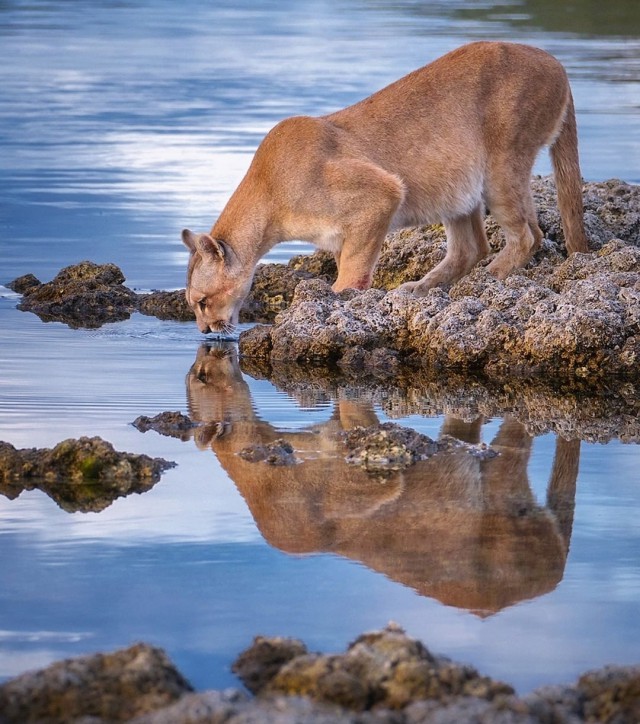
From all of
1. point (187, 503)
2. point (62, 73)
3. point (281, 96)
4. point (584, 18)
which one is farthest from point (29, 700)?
point (584, 18)

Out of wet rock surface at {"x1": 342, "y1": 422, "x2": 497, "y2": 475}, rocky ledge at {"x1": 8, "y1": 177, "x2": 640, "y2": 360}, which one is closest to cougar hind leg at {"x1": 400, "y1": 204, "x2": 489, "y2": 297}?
rocky ledge at {"x1": 8, "y1": 177, "x2": 640, "y2": 360}

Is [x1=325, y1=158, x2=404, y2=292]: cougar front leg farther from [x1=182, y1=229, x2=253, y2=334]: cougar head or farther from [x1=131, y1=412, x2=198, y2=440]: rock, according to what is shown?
[x1=131, y1=412, x2=198, y2=440]: rock

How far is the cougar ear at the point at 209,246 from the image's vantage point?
11258 mm

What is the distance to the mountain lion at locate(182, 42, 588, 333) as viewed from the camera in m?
11.5

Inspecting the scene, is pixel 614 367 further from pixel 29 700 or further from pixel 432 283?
pixel 29 700

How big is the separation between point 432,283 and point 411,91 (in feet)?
4.98

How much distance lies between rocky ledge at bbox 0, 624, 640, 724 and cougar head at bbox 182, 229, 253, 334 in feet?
21.6

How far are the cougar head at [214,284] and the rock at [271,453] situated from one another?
12.0ft

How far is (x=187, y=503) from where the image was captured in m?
7.09

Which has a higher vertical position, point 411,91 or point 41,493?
point 411,91

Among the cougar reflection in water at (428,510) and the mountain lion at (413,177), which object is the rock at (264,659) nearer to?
the cougar reflection in water at (428,510)

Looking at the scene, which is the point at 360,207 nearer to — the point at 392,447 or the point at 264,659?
the point at 392,447

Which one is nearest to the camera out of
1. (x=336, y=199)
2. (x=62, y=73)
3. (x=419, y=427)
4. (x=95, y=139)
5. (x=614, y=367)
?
(x=419, y=427)

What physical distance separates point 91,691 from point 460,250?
8193 mm
